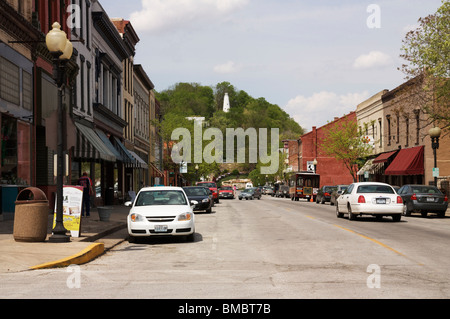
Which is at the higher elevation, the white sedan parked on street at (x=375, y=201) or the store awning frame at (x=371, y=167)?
the store awning frame at (x=371, y=167)

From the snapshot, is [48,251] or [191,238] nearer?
[48,251]

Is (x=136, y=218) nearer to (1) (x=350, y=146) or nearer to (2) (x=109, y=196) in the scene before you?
(2) (x=109, y=196)

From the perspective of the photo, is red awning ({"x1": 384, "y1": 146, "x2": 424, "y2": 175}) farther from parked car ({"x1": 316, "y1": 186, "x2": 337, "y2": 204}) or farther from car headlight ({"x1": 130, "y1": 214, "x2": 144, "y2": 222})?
car headlight ({"x1": 130, "y1": 214, "x2": 144, "y2": 222})

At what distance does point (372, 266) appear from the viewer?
11.2m

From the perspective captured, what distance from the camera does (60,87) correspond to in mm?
15016

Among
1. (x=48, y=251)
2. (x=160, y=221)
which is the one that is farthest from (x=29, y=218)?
(x=160, y=221)

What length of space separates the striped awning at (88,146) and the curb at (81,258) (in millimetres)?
16549

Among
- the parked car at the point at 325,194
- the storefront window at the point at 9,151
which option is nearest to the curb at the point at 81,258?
the storefront window at the point at 9,151

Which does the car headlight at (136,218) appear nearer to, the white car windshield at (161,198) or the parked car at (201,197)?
the white car windshield at (161,198)

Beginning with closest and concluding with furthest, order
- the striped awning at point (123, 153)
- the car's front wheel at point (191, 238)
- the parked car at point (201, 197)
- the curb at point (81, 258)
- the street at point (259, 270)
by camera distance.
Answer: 1. the street at point (259, 270)
2. the curb at point (81, 258)
3. the car's front wheel at point (191, 238)
4. the parked car at point (201, 197)
5. the striped awning at point (123, 153)

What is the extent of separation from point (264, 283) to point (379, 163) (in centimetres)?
4551

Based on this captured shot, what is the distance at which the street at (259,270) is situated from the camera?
8453 mm

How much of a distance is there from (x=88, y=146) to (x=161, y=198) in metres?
13.9
